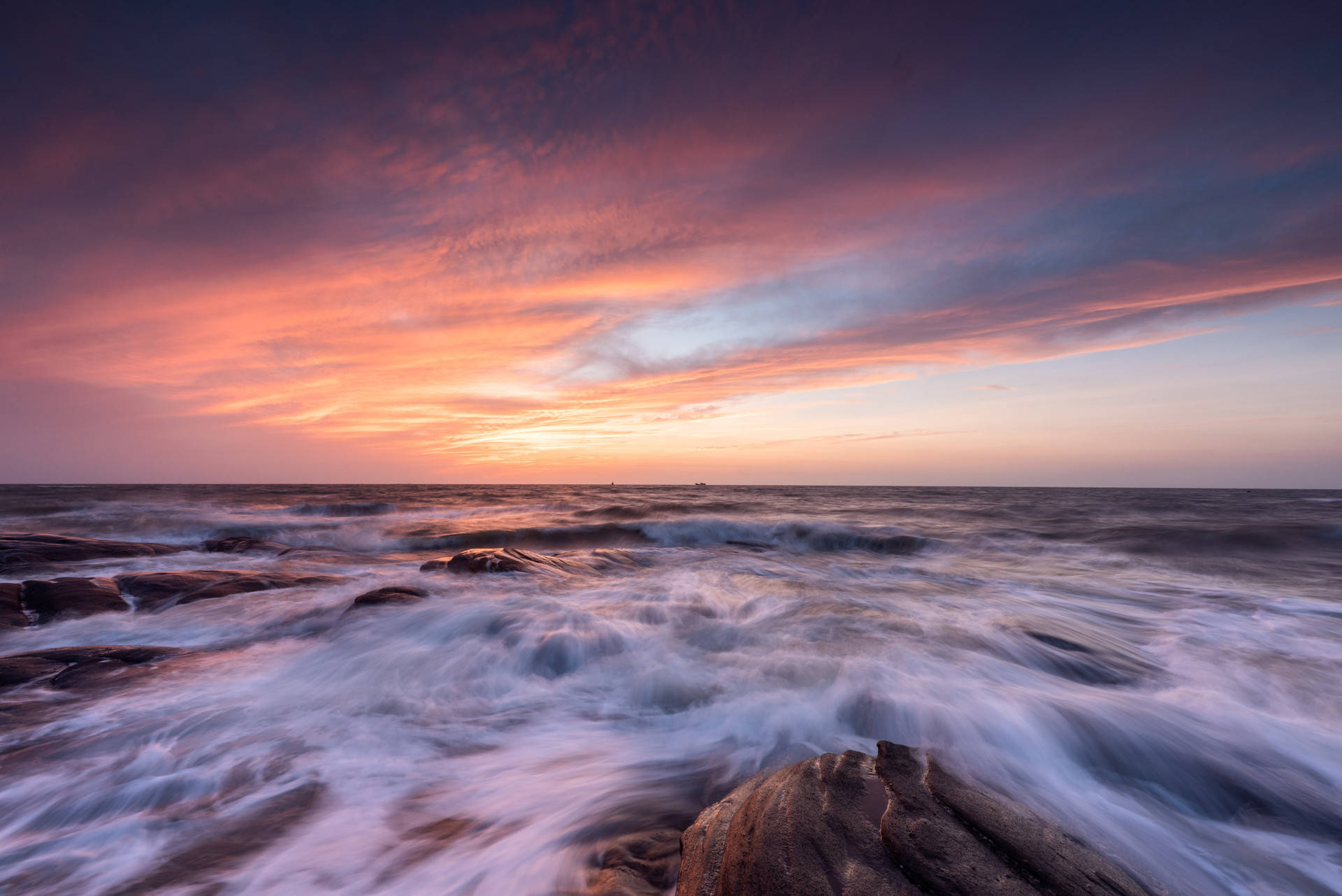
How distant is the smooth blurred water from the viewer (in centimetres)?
308

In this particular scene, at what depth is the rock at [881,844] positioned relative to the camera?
73.7 inches

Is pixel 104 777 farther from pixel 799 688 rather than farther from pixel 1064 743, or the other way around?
pixel 1064 743

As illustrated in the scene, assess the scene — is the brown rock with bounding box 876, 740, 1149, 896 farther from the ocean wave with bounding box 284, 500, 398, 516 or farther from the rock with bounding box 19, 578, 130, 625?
the ocean wave with bounding box 284, 500, 398, 516

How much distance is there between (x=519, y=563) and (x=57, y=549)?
9.72 m

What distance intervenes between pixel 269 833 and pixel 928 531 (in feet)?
67.8

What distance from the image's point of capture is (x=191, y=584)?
8.51 metres

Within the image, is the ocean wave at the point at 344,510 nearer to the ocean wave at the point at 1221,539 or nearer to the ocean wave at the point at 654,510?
the ocean wave at the point at 654,510

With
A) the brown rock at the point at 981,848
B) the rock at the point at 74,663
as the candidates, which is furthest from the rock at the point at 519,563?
the brown rock at the point at 981,848

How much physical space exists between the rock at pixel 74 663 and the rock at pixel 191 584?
7.07ft

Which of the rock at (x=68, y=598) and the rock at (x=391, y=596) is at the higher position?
the rock at (x=68, y=598)

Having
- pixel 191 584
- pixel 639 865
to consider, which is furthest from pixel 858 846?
pixel 191 584

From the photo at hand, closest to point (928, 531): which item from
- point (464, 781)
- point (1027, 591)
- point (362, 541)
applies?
point (1027, 591)

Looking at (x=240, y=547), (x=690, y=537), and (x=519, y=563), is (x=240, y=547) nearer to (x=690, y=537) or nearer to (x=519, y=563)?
(x=519, y=563)

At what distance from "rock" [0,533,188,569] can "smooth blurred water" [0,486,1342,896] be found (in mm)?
915
